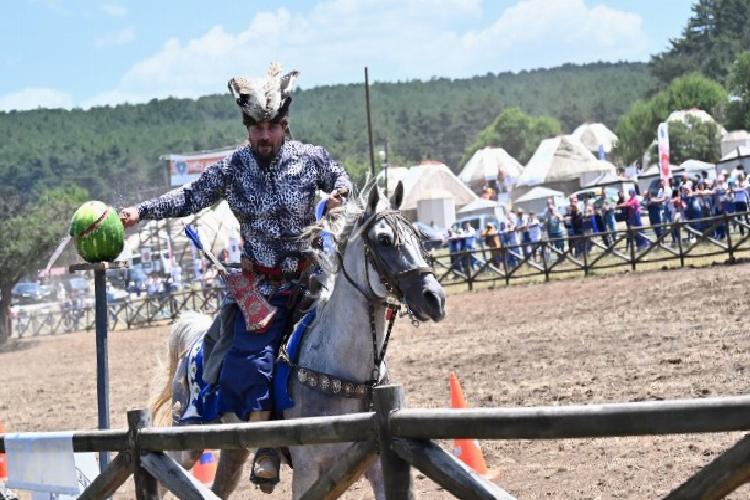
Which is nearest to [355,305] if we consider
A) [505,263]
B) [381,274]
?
[381,274]

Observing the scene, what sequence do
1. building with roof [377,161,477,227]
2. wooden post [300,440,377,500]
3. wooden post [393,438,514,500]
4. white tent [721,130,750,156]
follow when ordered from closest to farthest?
wooden post [393,438,514,500]
wooden post [300,440,377,500]
building with roof [377,161,477,227]
white tent [721,130,750,156]

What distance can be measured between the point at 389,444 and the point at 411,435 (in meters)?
0.14

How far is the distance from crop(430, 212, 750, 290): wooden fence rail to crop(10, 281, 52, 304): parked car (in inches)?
1173

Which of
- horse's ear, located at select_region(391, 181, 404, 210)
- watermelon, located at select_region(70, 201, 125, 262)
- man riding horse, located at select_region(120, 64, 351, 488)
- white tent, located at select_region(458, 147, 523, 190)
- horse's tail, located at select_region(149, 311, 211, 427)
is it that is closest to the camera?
horse's ear, located at select_region(391, 181, 404, 210)

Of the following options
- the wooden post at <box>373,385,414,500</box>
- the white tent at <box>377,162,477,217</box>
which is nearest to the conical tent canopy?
the white tent at <box>377,162,477,217</box>

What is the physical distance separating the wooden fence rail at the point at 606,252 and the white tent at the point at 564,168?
117 feet

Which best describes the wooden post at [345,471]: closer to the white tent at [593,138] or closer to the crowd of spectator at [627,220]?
the crowd of spectator at [627,220]

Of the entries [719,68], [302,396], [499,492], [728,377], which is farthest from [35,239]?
[719,68]

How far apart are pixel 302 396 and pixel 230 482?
1173 mm

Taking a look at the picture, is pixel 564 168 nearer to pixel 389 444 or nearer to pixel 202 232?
pixel 202 232

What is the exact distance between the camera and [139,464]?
19.5 feet

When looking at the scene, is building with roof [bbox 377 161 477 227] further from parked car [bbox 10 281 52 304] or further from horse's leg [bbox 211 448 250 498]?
horse's leg [bbox 211 448 250 498]

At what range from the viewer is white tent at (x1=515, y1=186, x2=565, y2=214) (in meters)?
53.0

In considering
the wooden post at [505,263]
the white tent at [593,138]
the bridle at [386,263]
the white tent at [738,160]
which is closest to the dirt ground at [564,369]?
the wooden post at [505,263]
